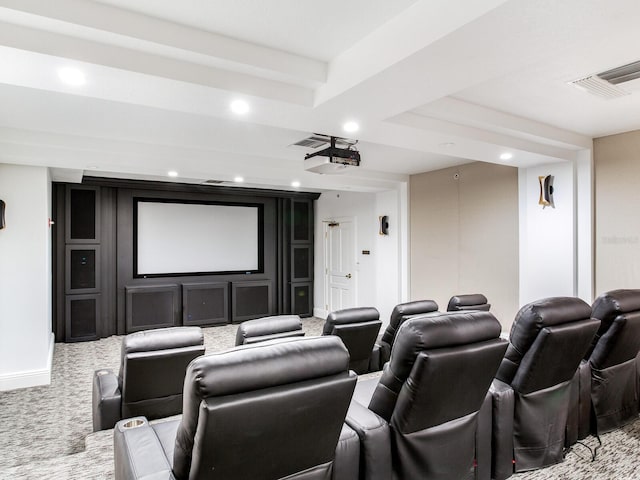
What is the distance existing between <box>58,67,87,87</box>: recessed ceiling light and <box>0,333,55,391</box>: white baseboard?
3733mm

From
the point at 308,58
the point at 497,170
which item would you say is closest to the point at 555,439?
the point at 308,58

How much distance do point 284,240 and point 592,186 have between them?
5585mm

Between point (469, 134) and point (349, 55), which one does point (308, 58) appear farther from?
point (469, 134)

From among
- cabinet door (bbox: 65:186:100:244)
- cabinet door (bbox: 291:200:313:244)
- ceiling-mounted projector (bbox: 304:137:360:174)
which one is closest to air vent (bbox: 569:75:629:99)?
ceiling-mounted projector (bbox: 304:137:360:174)

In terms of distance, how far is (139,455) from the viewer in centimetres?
159

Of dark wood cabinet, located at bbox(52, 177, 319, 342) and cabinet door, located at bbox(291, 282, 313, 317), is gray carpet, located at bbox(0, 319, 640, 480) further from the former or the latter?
cabinet door, located at bbox(291, 282, 313, 317)

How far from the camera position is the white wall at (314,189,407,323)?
654cm

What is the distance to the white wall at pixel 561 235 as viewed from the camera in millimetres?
4199

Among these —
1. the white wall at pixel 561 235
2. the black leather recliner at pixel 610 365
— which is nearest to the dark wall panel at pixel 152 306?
the white wall at pixel 561 235

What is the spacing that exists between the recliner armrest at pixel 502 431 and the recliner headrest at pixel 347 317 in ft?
4.21

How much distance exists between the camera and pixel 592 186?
166 inches

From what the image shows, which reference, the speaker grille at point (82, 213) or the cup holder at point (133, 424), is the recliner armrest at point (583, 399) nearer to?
the cup holder at point (133, 424)

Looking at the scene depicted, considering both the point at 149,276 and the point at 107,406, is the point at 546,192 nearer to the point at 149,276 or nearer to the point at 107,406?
the point at 107,406

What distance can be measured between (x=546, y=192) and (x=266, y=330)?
3.43 metres
